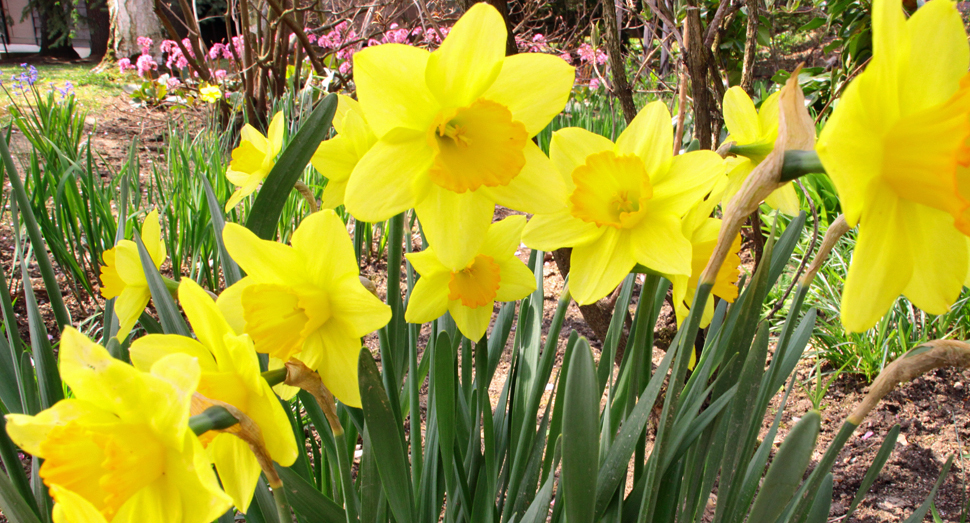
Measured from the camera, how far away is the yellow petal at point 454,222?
0.52m

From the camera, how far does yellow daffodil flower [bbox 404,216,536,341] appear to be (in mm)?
732

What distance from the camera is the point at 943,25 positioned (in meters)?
0.39

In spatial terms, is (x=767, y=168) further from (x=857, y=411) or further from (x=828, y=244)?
(x=857, y=411)

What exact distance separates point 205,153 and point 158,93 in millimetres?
4244

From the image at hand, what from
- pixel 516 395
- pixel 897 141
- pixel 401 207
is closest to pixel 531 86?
pixel 401 207

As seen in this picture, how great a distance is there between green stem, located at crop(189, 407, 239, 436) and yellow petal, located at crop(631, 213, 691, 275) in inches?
16.1

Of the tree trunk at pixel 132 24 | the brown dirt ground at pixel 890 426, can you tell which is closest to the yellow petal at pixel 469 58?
the brown dirt ground at pixel 890 426

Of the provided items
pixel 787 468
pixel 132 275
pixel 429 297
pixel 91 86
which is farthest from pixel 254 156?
pixel 91 86

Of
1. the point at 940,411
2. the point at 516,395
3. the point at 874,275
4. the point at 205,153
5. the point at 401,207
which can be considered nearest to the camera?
the point at 874,275

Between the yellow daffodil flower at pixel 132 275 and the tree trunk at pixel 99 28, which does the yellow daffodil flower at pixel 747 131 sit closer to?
the yellow daffodil flower at pixel 132 275

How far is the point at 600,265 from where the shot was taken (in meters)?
0.64

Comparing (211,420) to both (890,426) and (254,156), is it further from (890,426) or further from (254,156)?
(890,426)

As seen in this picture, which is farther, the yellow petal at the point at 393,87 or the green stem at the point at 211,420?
the yellow petal at the point at 393,87

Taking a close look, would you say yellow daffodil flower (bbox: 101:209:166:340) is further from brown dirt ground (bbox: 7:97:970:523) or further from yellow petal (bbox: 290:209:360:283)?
brown dirt ground (bbox: 7:97:970:523)
